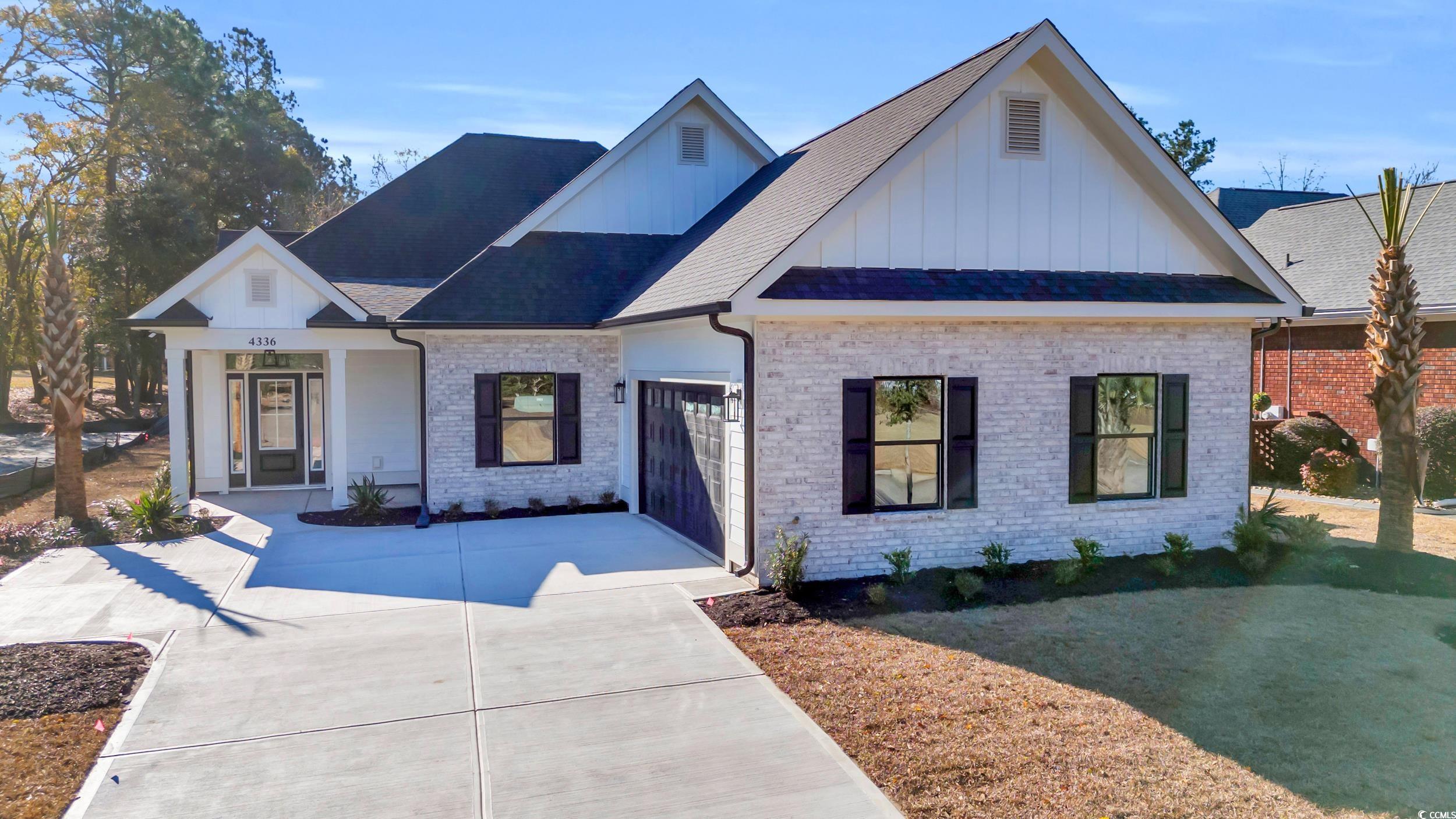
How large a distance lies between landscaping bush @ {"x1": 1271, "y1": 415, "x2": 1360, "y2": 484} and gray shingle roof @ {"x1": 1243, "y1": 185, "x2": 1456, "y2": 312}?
90.8 inches

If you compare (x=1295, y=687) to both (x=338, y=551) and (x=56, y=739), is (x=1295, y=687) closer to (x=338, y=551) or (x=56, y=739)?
(x=56, y=739)

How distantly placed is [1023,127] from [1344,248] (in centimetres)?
1362

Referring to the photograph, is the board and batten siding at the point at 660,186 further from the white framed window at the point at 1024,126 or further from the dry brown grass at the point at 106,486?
the dry brown grass at the point at 106,486

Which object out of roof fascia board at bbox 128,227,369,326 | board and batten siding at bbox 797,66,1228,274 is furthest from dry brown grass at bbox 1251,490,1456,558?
roof fascia board at bbox 128,227,369,326

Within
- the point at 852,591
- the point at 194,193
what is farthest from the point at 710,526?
the point at 194,193

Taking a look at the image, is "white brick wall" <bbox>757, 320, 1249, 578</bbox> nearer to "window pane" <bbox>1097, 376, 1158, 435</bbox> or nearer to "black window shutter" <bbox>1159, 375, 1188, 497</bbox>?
"black window shutter" <bbox>1159, 375, 1188, 497</bbox>

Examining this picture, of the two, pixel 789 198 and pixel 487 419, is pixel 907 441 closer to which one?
pixel 789 198

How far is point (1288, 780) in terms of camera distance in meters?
5.71

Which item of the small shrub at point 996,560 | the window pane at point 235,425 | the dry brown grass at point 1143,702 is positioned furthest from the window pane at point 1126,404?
the window pane at point 235,425

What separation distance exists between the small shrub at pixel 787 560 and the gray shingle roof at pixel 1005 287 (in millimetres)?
2507

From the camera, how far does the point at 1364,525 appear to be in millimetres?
13562

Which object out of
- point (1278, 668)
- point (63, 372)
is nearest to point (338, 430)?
point (63, 372)

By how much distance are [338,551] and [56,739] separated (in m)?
5.72

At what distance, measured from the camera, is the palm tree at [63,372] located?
13.4 metres
